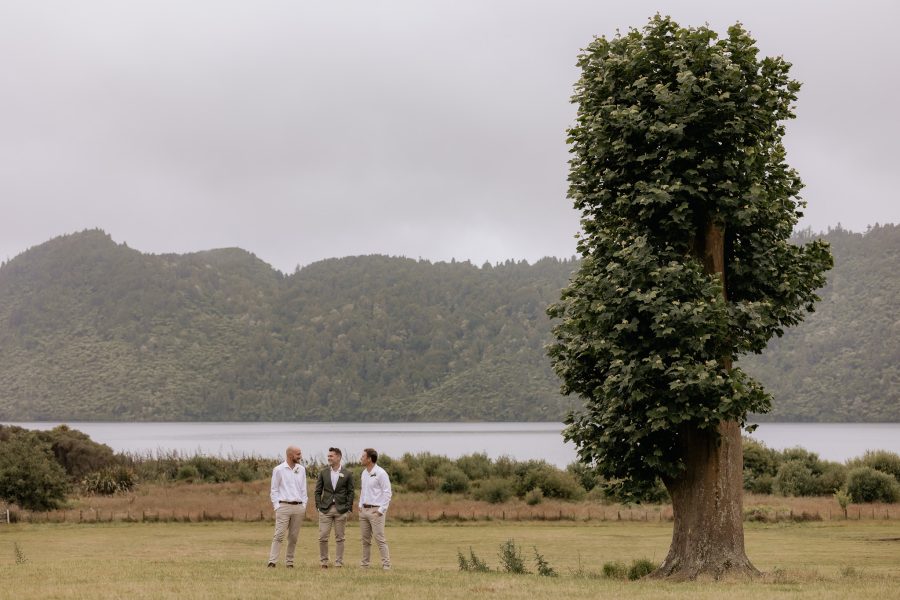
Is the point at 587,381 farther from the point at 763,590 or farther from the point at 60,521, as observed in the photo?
the point at 60,521

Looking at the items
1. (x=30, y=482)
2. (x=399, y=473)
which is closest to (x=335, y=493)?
(x=30, y=482)

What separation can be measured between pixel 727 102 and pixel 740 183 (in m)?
1.73

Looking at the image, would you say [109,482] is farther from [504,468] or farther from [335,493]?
[335,493]

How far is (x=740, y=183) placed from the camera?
2089cm

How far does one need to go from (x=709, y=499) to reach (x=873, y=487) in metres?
27.5

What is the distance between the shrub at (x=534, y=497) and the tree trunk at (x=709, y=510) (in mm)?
24606

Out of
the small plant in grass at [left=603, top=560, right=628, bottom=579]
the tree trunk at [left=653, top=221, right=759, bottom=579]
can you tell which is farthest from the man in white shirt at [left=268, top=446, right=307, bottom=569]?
the tree trunk at [left=653, top=221, right=759, bottom=579]

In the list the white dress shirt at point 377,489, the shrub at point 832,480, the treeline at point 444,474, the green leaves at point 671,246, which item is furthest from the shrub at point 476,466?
the white dress shirt at point 377,489

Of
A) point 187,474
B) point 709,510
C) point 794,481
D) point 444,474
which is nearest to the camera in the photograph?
point 709,510

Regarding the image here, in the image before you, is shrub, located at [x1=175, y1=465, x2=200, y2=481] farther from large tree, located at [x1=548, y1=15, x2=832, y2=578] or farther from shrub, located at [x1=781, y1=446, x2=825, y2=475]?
large tree, located at [x1=548, y1=15, x2=832, y2=578]

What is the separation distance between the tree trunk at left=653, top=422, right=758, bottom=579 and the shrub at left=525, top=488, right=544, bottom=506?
80.7 ft

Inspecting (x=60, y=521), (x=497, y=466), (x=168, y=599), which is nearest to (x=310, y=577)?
(x=168, y=599)

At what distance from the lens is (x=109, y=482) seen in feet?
168

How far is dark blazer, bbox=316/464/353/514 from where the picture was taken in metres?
20.0
